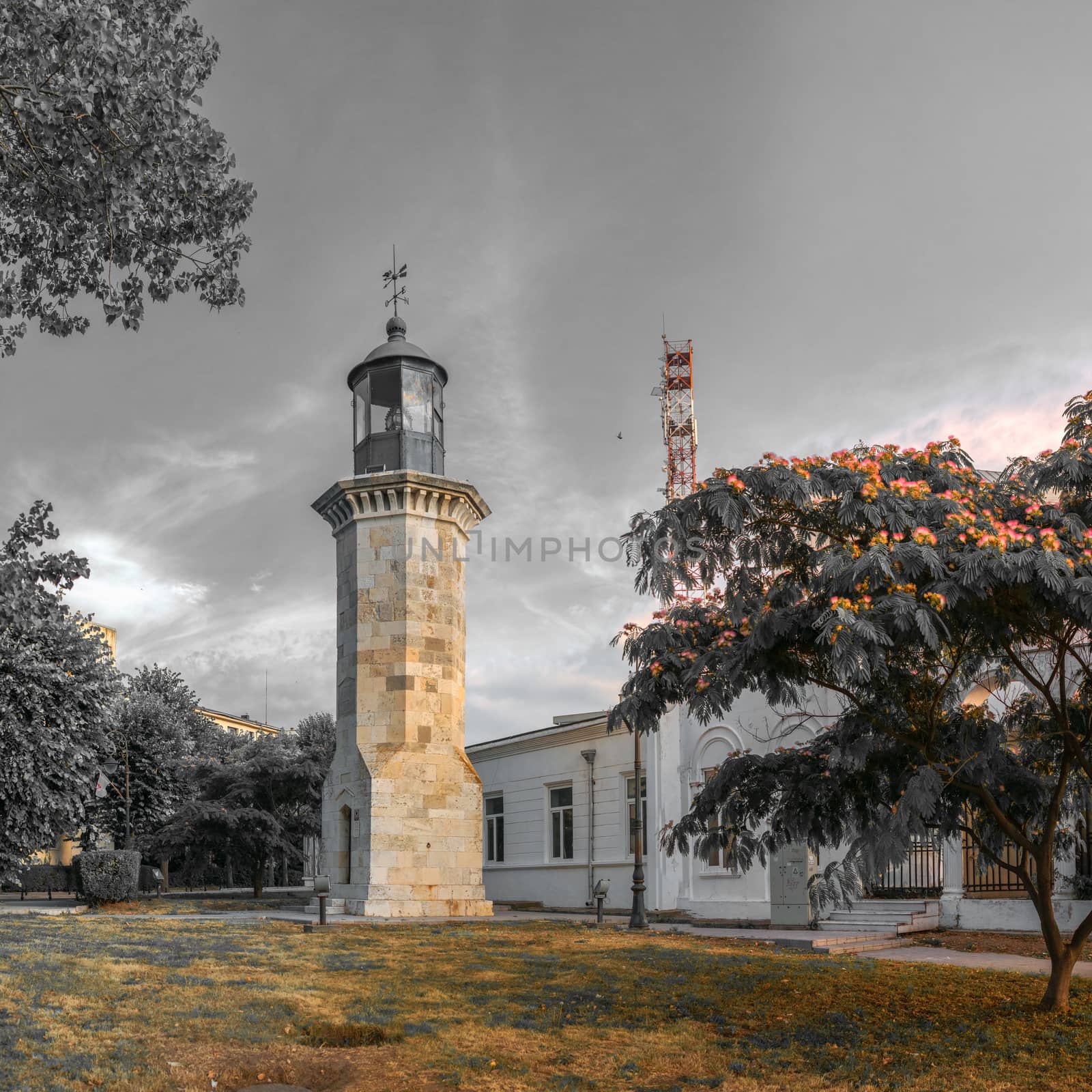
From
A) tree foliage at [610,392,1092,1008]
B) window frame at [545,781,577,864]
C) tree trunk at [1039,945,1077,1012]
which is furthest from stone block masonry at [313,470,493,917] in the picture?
tree trunk at [1039,945,1077,1012]

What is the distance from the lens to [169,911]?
2473cm

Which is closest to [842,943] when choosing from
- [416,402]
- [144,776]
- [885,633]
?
[885,633]

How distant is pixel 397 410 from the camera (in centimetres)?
2564

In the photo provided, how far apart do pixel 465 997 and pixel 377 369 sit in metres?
17.2

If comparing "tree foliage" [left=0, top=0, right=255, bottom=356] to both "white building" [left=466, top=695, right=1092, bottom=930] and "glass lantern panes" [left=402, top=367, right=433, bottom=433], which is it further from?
"glass lantern panes" [left=402, top=367, right=433, bottom=433]

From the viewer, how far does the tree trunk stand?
987 cm

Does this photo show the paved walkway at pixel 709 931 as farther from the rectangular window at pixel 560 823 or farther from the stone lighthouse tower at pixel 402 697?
the rectangular window at pixel 560 823

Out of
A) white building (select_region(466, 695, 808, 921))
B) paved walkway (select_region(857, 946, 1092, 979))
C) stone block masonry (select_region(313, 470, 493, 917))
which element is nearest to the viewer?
paved walkway (select_region(857, 946, 1092, 979))

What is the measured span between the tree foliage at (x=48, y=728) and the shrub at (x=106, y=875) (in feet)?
6.89

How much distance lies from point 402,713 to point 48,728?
Result: 10.5 meters

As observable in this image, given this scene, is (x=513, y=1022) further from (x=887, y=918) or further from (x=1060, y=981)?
(x=887, y=918)

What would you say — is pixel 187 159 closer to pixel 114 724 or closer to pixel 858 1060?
pixel 858 1060

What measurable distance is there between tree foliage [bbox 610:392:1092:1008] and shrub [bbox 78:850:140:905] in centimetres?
2014

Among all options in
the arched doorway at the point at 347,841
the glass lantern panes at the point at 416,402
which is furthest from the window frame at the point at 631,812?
the glass lantern panes at the point at 416,402
